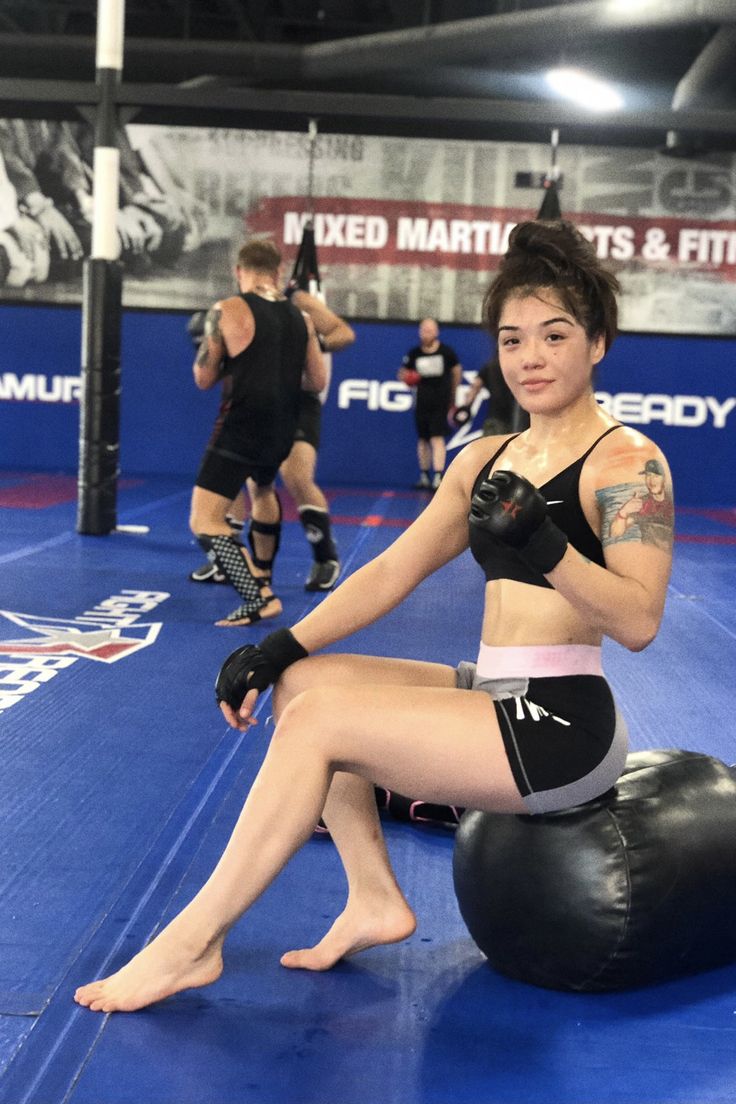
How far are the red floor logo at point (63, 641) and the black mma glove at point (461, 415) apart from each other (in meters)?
6.72

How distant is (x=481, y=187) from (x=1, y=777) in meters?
10.8

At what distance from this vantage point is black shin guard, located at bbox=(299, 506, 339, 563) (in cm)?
652

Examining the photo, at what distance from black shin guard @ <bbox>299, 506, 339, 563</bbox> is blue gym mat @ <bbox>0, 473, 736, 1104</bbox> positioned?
1340 mm

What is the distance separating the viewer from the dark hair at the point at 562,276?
87.7 inches

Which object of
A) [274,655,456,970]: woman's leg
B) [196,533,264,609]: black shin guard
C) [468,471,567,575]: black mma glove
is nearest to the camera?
[468,471,567,575]: black mma glove

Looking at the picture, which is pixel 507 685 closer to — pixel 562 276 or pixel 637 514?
pixel 637 514

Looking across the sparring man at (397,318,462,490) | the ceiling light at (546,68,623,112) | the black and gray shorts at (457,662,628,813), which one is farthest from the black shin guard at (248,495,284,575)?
the ceiling light at (546,68,623,112)

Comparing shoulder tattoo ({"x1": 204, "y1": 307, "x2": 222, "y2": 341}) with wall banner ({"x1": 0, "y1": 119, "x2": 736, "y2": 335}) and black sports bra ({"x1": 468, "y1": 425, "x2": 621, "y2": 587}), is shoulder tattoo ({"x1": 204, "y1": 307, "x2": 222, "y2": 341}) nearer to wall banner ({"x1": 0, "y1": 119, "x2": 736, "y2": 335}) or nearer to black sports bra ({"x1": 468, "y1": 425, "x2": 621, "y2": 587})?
black sports bra ({"x1": 468, "y1": 425, "x2": 621, "y2": 587})

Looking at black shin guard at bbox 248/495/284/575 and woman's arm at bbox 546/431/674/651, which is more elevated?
woman's arm at bbox 546/431/674/651

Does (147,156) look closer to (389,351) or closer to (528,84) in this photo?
(389,351)

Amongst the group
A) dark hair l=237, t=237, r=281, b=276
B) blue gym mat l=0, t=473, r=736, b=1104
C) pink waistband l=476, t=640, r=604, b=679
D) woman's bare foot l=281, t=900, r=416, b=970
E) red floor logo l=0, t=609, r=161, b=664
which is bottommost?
red floor logo l=0, t=609, r=161, b=664

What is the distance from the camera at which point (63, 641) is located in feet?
16.8

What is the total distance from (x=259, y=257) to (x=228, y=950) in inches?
152

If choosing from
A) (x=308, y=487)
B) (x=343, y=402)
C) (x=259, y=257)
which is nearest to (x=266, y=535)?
(x=308, y=487)
